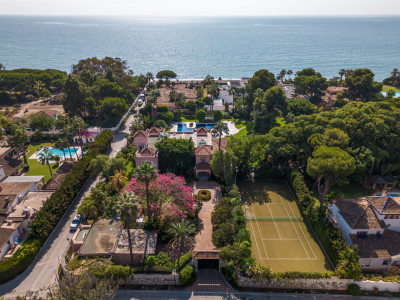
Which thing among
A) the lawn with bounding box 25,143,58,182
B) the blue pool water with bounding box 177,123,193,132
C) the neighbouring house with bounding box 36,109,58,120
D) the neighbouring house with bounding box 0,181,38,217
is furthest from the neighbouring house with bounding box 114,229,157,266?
the neighbouring house with bounding box 36,109,58,120

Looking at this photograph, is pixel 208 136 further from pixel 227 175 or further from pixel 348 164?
pixel 348 164

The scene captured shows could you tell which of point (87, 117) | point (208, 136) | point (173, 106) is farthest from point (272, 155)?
point (87, 117)

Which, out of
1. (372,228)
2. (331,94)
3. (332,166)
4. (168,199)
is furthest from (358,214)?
(331,94)

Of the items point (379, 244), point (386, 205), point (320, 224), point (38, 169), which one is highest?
point (386, 205)

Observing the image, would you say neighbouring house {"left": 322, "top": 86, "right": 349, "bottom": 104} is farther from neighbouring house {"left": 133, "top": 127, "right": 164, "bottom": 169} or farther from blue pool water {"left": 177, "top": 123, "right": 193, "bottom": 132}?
neighbouring house {"left": 133, "top": 127, "right": 164, "bottom": 169}

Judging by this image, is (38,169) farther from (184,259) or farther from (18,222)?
(184,259)

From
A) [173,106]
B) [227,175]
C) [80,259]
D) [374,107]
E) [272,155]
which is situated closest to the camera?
[80,259]

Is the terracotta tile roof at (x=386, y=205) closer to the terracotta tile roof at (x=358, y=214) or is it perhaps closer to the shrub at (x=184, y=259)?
the terracotta tile roof at (x=358, y=214)
